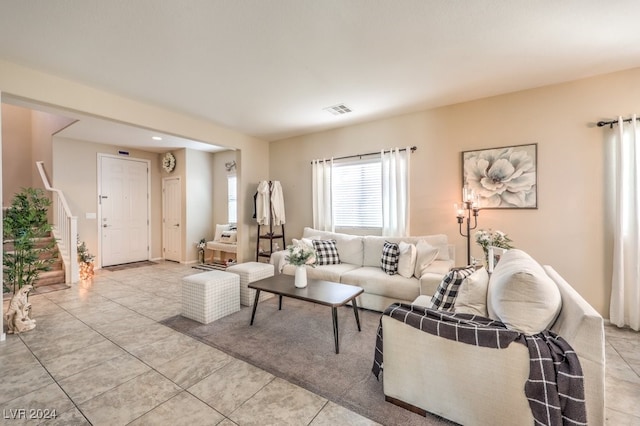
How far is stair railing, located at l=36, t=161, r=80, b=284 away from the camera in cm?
469

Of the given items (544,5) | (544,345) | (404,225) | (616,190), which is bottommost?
(544,345)

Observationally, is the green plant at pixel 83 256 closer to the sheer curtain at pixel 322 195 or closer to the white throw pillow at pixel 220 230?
the white throw pillow at pixel 220 230

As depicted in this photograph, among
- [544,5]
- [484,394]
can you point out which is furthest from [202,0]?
[484,394]

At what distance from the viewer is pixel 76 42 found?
7.48ft

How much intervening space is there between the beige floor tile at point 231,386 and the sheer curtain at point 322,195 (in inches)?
115

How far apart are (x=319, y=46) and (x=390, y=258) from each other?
2478 millimetres

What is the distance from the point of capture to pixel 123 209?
20.4 feet

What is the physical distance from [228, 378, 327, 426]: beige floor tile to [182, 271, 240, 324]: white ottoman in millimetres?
1395

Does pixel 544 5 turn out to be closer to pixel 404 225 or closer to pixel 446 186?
pixel 446 186

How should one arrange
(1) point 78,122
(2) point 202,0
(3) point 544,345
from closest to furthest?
(3) point 544,345 < (2) point 202,0 < (1) point 78,122

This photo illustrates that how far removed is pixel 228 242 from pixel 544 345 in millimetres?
5673

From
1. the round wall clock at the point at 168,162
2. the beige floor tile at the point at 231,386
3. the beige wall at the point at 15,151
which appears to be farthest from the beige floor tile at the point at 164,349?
the beige wall at the point at 15,151

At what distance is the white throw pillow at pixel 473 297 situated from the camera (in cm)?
181

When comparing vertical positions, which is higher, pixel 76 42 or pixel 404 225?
pixel 76 42
